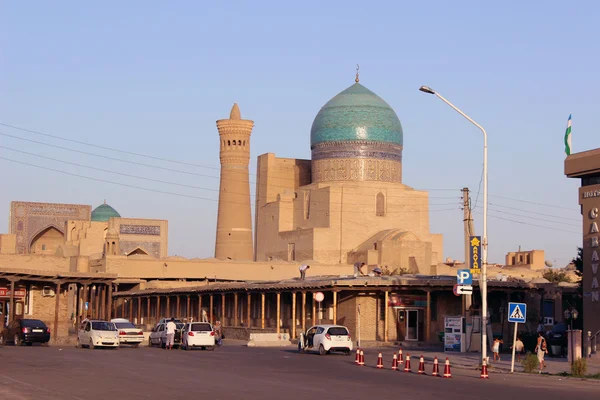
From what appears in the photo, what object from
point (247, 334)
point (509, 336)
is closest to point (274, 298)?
point (247, 334)

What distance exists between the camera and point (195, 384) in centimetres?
2006

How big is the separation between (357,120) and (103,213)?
1414 inches

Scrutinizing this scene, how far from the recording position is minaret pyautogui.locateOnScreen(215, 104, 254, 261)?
8075 centimetres

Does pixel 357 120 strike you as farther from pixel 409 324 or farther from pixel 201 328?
pixel 201 328

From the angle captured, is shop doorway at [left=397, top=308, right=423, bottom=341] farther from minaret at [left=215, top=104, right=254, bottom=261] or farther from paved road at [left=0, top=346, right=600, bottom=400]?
minaret at [left=215, top=104, right=254, bottom=261]

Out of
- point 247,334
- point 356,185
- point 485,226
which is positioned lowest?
point 247,334

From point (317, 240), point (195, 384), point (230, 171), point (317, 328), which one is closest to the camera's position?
point (195, 384)

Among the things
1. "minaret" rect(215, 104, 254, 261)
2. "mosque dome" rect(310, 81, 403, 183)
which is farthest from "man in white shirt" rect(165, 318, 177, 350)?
"minaret" rect(215, 104, 254, 261)

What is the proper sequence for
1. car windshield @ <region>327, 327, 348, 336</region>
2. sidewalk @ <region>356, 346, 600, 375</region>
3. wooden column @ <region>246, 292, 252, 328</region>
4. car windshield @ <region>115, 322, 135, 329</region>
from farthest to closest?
wooden column @ <region>246, 292, 252, 328</region>
car windshield @ <region>115, 322, 135, 329</region>
car windshield @ <region>327, 327, 348, 336</region>
sidewalk @ <region>356, 346, 600, 375</region>

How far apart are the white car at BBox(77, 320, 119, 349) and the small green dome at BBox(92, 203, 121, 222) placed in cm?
6434

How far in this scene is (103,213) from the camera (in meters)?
102

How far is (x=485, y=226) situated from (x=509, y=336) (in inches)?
690

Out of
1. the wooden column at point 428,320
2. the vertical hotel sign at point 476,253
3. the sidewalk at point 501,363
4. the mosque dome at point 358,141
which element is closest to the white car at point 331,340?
the sidewalk at point 501,363

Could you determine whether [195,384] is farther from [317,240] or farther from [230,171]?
[230,171]
